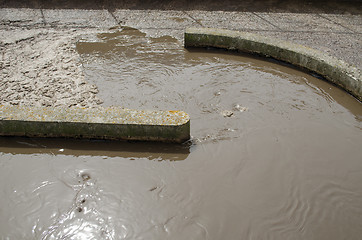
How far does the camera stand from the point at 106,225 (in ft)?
10.2

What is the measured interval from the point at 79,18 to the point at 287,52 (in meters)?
5.21

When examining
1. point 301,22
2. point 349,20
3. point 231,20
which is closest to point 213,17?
point 231,20

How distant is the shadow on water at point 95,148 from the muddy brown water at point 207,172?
13 mm

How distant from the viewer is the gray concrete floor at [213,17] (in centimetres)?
766

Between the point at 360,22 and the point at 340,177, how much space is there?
6.48 m

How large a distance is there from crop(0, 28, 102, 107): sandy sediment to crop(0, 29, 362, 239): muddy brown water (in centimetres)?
38

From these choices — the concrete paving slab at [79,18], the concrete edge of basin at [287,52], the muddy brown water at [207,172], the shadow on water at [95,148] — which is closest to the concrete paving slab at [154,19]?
the concrete paving slab at [79,18]

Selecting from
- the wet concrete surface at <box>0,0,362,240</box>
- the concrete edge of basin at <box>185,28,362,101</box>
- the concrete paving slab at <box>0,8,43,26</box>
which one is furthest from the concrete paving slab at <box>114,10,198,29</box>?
the concrete paving slab at <box>0,8,43,26</box>

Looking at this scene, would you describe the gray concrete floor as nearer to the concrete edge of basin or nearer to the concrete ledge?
the concrete edge of basin

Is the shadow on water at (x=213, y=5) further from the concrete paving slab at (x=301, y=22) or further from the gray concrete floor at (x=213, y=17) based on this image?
the concrete paving slab at (x=301, y=22)

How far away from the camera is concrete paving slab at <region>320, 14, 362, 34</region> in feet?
26.8

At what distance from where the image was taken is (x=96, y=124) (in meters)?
4.05

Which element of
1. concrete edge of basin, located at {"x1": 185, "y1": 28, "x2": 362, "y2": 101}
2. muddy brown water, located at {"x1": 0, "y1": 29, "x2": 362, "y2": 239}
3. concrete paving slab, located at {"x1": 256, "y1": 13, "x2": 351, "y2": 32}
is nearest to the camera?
muddy brown water, located at {"x1": 0, "y1": 29, "x2": 362, "y2": 239}

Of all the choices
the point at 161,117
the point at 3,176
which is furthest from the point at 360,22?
the point at 3,176
